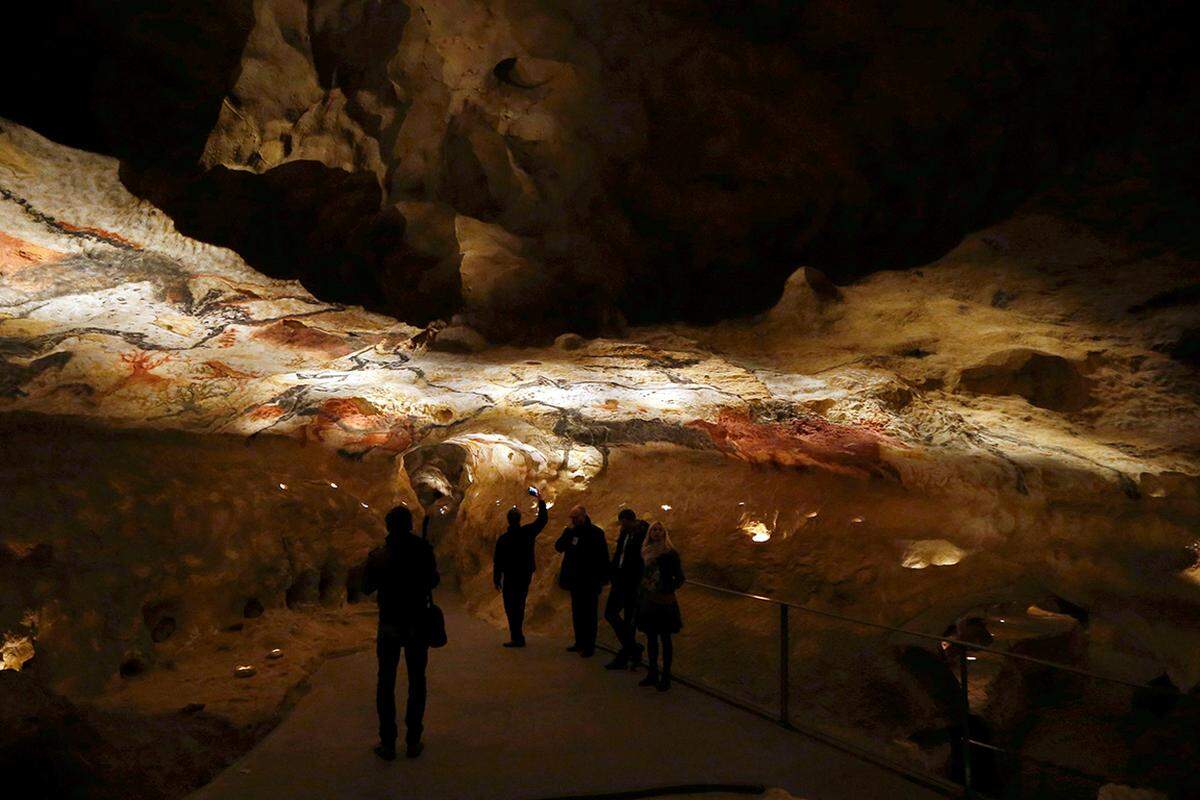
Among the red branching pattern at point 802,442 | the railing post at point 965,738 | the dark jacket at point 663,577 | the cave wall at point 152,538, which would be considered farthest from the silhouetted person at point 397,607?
the red branching pattern at point 802,442

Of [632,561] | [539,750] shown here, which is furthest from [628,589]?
[539,750]

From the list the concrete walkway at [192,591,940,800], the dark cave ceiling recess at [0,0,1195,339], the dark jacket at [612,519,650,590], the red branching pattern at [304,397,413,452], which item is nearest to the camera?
the concrete walkway at [192,591,940,800]

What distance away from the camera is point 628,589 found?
19.7 ft

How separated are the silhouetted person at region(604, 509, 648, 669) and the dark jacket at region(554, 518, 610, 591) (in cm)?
17

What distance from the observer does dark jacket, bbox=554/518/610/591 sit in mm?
6324

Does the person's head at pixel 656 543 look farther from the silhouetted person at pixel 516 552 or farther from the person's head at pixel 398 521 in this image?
the person's head at pixel 398 521

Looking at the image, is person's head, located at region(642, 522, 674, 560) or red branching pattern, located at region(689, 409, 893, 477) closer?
person's head, located at region(642, 522, 674, 560)

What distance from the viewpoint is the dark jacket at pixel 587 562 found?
20.7 ft

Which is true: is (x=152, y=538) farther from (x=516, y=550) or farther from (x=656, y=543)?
(x=656, y=543)

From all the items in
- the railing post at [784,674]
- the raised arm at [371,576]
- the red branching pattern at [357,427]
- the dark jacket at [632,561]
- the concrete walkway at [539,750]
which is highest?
the red branching pattern at [357,427]

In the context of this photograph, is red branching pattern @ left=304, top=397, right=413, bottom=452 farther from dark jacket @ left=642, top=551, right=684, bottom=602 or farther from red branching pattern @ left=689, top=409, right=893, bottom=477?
dark jacket @ left=642, top=551, right=684, bottom=602

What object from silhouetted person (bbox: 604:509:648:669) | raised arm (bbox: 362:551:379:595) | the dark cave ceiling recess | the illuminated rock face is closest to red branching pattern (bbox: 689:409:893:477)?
the illuminated rock face

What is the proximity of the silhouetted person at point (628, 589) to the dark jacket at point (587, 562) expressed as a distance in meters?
0.17

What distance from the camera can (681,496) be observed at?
433 inches
